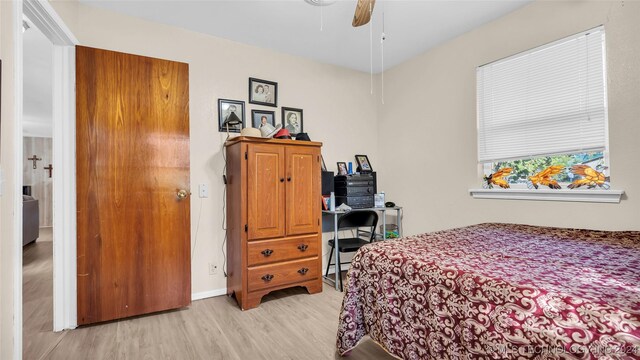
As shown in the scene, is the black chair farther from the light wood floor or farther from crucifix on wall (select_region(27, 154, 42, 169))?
crucifix on wall (select_region(27, 154, 42, 169))

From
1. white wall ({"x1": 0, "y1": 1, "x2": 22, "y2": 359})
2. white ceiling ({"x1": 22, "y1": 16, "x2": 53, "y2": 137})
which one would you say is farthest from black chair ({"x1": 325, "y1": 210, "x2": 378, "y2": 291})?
white ceiling ({"x1": 22, "y1": 16, "x2": 53, "y2": 137})

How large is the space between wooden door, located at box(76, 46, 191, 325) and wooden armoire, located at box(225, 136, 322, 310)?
418 millimetres

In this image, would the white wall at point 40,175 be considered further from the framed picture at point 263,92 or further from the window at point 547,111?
the window at point 547,111

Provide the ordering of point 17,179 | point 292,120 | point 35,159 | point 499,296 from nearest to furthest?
point 499,296
point 17,179
point 292,120
point 35,159

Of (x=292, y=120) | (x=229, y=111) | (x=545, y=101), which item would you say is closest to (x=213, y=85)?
(x=229, y=111)

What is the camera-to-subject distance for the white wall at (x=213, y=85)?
2525mm

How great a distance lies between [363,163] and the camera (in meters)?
3.84

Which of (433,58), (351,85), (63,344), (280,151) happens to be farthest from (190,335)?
(433,58)

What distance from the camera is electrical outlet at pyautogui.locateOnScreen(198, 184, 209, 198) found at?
2836mm

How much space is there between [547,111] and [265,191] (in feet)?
8.01

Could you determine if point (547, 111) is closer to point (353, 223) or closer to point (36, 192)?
point (353, 223)

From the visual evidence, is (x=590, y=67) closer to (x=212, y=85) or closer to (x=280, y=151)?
(x=280, y=151)

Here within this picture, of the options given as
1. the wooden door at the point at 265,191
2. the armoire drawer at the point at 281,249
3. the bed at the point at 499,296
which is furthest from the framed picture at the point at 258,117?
the bed at the point at 499,296

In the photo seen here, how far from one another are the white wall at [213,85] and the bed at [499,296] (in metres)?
1.73
